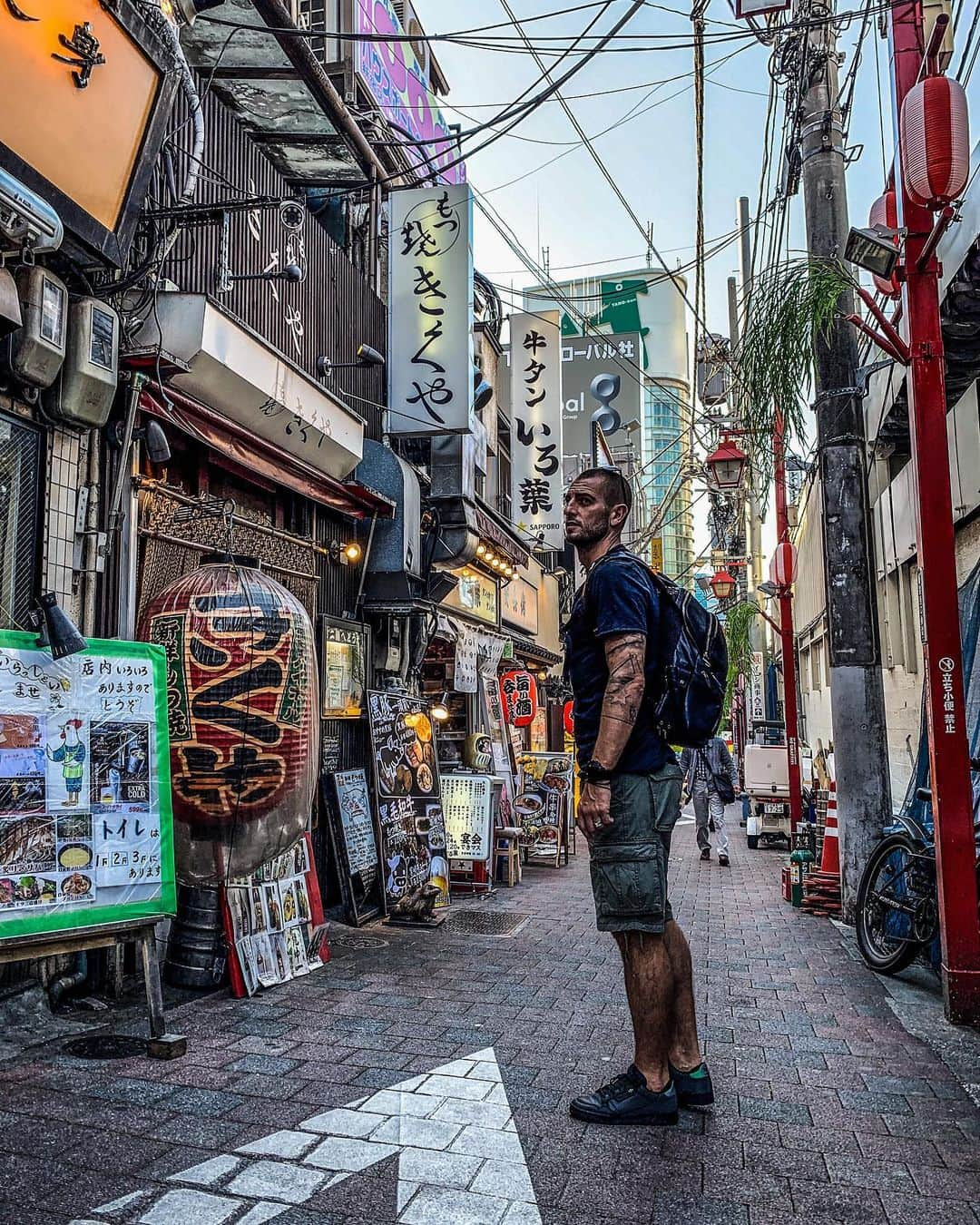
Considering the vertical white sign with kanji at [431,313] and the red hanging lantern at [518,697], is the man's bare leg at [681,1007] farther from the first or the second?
the red hanging lantern at [518,697]

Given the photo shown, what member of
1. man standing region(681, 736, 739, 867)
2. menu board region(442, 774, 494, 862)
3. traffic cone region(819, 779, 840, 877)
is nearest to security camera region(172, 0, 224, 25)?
menu board region(442, 774, 494, 862)

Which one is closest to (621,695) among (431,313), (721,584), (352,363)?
(352,363)

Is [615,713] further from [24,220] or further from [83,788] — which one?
[24,220]

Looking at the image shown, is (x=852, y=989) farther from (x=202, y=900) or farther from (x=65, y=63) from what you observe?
(x=65, y=63)

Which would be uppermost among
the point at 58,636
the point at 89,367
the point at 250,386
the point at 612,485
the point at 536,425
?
the point at 536,425

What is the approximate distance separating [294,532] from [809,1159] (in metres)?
6.74

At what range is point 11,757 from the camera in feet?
13.1

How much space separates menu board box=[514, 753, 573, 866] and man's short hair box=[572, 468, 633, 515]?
374 inches

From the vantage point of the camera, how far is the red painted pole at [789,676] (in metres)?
12.1

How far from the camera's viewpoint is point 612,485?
4.21 meters

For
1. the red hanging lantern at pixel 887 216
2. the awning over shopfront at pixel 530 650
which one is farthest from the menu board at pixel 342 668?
the awning over shopfront at pixel 530 650

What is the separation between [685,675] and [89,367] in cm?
408

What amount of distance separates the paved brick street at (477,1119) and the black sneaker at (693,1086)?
7 cm

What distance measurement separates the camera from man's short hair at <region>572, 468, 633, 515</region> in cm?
417
